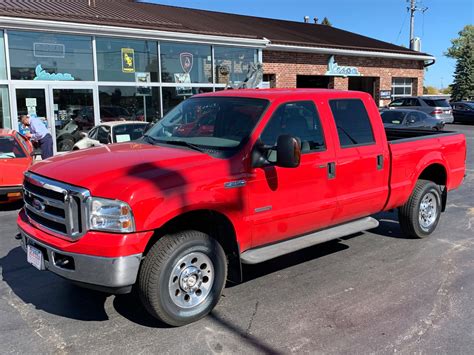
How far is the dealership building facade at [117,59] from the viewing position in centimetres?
1305

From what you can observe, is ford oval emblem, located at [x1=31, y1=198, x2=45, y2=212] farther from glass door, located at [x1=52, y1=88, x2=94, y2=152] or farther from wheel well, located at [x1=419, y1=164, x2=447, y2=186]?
glass door, located at [x1=52, y1=88, x2=94, y2=152]

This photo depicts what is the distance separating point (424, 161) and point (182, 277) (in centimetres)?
367

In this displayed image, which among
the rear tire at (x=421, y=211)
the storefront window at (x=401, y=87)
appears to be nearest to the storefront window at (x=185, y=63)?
the rear tire at (x=421, y=211)

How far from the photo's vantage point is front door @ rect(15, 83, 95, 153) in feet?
43.5

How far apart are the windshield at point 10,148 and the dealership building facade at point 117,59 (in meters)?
4.69

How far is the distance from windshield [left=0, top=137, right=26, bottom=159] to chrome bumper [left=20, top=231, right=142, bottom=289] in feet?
18.5

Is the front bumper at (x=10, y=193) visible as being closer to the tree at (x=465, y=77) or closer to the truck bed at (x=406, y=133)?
the truck bed at (x=406, y=133)

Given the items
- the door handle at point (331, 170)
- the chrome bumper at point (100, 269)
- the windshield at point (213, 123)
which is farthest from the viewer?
the door handle at point (331, 170)

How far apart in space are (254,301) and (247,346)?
800 mm

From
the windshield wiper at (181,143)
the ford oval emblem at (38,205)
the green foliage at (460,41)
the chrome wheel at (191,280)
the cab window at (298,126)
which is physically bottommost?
the chrome wheel at (191,280)

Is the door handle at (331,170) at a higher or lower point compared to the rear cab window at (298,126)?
lower

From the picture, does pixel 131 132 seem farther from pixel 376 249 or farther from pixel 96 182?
pixel 96 182

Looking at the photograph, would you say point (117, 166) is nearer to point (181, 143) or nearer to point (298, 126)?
point (181, 143)

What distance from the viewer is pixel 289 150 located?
3.95m
